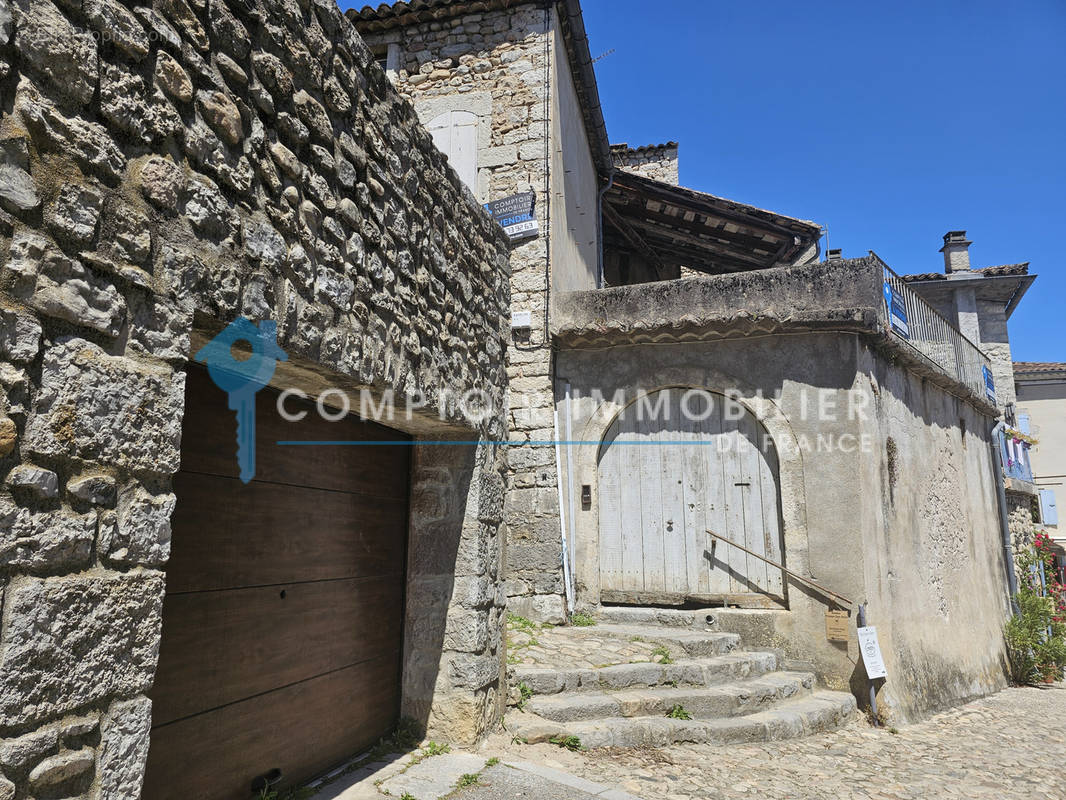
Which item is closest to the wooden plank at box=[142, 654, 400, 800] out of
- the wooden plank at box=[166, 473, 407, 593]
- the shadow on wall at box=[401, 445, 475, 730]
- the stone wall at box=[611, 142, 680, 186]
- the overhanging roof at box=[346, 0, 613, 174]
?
the shadow on wall at box=[401, 445, 475, 730]

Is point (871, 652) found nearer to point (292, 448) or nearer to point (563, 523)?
point (563, 523)

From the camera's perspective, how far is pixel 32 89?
140cm

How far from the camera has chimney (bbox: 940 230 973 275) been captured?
14.5m

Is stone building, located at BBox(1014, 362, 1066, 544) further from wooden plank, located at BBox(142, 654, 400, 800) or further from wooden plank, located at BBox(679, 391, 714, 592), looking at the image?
wooden plank, located at BBox(142, 654, 400, 800)

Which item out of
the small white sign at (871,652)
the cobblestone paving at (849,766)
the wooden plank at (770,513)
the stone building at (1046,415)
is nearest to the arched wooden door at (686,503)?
the wooden plank at (770,513)

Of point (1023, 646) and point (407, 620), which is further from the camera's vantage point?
point (1023, 646)

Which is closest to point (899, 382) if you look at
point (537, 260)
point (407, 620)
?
point (537, 260)

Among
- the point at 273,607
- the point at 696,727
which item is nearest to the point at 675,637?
the point at 696,727

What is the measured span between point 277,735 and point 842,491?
4826 millimetres

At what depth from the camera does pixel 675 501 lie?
6629 mm

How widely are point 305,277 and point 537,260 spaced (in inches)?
192

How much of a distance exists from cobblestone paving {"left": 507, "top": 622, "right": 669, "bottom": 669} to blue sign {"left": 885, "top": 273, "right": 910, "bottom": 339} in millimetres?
3740

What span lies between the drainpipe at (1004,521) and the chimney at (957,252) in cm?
562

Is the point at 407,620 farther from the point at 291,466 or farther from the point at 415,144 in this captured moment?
the point at 415,144
